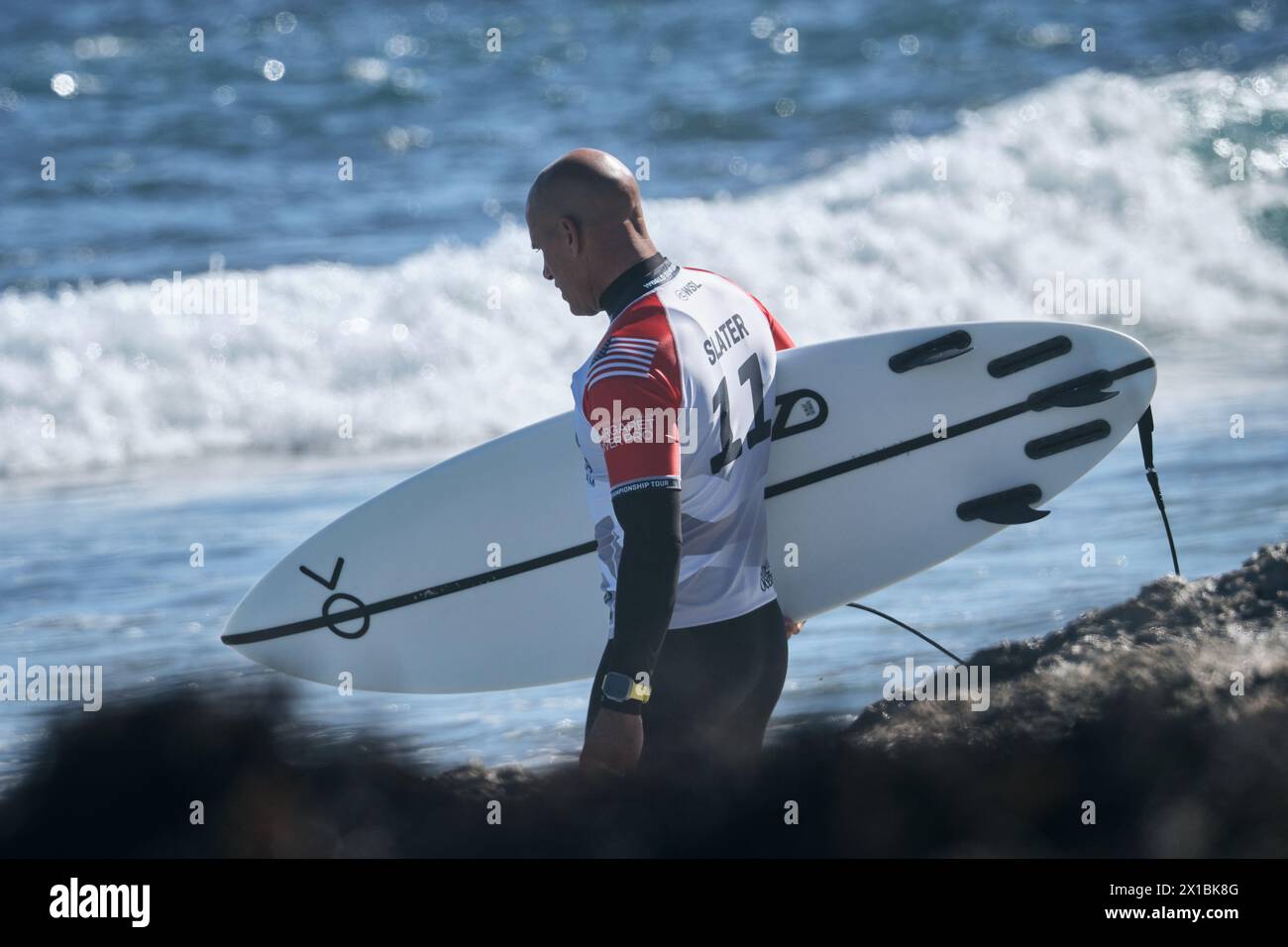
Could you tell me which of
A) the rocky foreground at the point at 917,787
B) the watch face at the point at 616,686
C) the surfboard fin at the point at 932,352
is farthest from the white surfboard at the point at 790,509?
the watch face at the point at 616,686

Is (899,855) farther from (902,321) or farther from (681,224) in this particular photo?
(681,224)

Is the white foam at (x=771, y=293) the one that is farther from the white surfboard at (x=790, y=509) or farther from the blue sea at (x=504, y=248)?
the white surfboard at (x=790, y=509)

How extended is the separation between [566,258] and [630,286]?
12 centimetres

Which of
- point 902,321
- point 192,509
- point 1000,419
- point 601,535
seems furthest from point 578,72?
point 601,535

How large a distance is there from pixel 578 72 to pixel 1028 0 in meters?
4.79

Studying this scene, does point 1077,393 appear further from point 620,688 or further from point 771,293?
point 771,293

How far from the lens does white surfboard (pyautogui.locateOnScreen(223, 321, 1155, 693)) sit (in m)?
3.47

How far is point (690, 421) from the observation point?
2451 millimetres

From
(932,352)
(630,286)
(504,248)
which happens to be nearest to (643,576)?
(630,286)

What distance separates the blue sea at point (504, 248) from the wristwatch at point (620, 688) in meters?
1.36

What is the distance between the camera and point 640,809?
2.70 m

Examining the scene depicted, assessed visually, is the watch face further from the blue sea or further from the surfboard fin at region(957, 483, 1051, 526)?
the surfboard fin at region(957, 483, 1051, 526)
